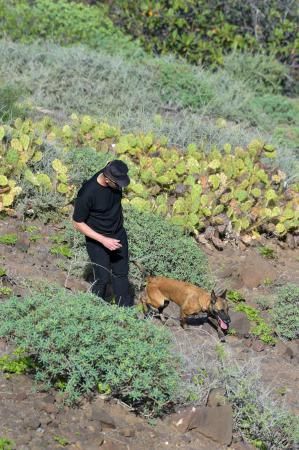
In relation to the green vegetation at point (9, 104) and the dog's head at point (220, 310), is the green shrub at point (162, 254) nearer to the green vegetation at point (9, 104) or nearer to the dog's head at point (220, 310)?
the dog's head at point (220, 310)

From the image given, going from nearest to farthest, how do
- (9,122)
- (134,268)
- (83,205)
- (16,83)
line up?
(83,205), (134,268), (9,122), (16,83)

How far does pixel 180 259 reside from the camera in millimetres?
9250

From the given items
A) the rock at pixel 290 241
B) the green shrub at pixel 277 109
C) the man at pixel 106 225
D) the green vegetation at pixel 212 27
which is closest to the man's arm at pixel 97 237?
the man at pixel 106 225

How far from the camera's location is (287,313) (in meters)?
9.05

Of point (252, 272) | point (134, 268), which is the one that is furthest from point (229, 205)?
point (134, 268)

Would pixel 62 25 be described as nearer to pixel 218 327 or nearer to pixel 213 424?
pixel 218 327

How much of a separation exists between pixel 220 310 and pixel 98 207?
5.04 feet

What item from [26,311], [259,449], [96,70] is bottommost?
[96,70]

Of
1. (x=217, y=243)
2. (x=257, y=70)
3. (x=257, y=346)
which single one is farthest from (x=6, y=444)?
(x=257, y=70)

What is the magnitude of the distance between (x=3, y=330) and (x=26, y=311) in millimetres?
215

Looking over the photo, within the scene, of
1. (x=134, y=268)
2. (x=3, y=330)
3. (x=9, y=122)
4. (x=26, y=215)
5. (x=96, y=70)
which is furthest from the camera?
(x=96, y=70)

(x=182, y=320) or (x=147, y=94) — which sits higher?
(x=182, y=320)

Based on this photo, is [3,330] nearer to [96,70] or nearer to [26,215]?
[26,215]

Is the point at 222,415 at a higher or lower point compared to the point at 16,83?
higher
